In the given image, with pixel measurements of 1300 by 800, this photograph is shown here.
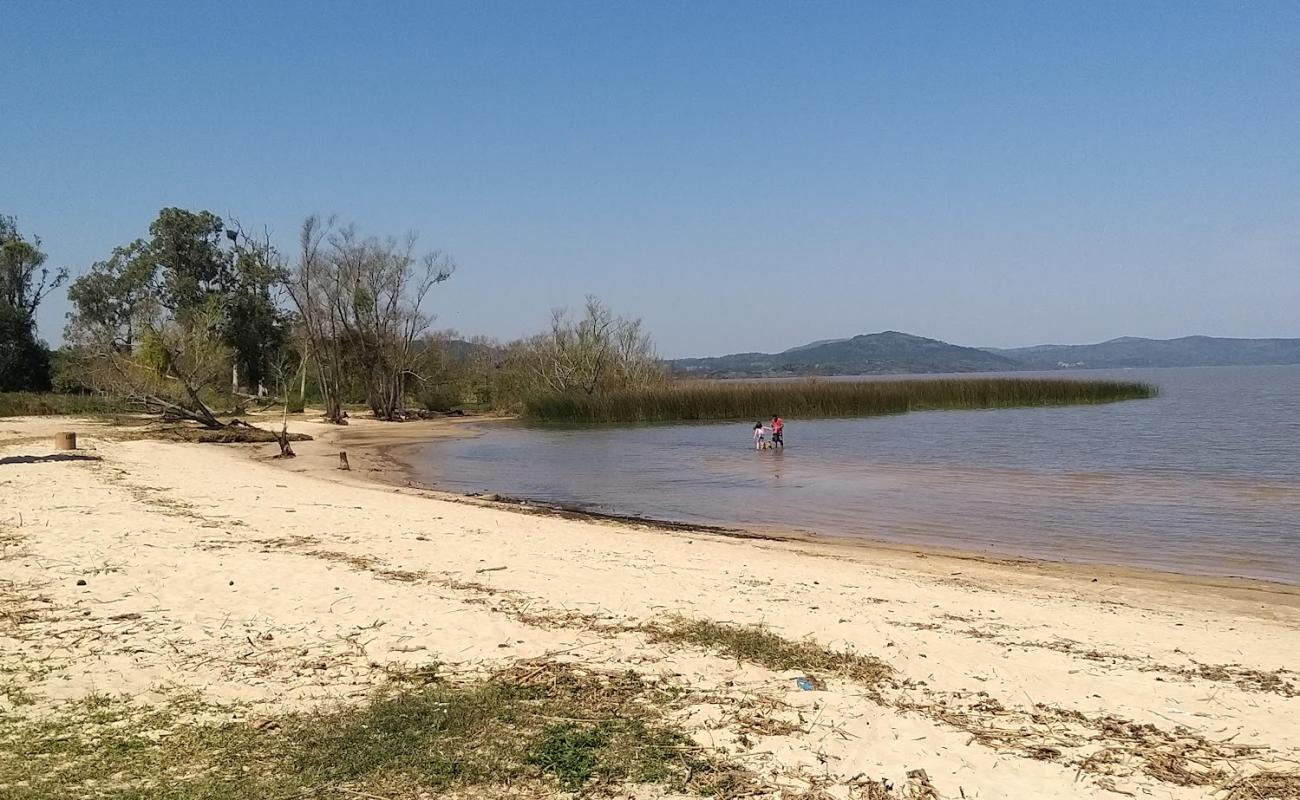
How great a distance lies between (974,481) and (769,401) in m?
25.3

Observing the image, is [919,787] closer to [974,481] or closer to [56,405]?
[974,481]

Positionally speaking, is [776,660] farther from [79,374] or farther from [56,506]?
[79,374]

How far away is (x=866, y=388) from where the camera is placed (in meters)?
46.7

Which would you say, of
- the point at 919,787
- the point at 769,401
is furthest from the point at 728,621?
the point at 769,401

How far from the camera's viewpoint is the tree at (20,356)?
132 feet

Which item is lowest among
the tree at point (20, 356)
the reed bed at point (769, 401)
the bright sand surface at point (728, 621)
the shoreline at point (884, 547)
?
the shoreline at point (884, 547)

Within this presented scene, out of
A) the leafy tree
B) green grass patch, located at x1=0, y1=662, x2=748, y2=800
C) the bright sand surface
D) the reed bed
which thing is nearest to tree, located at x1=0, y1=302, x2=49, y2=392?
the leafy tree

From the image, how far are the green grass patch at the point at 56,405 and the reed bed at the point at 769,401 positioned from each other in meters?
19.8

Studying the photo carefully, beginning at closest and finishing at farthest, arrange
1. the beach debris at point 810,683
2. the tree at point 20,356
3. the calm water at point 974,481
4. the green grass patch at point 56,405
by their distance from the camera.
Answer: the beach debris at point 810,683 → the calm water at point 974,481 → the green grass patch at point 56,405 → the tree at point 20,356

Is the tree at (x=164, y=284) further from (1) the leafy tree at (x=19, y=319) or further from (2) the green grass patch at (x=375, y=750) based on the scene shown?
(2) the green grass patch at (x=375, y=750)

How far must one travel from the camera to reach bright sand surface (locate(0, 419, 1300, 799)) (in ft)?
14.1

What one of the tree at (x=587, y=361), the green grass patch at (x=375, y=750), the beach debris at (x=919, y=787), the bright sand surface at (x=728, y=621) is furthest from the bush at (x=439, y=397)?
the beach debris at (x=919, y=787)

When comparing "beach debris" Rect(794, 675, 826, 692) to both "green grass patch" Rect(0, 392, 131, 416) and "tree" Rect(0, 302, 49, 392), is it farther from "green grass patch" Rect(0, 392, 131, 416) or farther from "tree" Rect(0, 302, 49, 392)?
"tree" Rect(0, 302, 49, 392)

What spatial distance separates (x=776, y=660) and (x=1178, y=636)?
337cm
